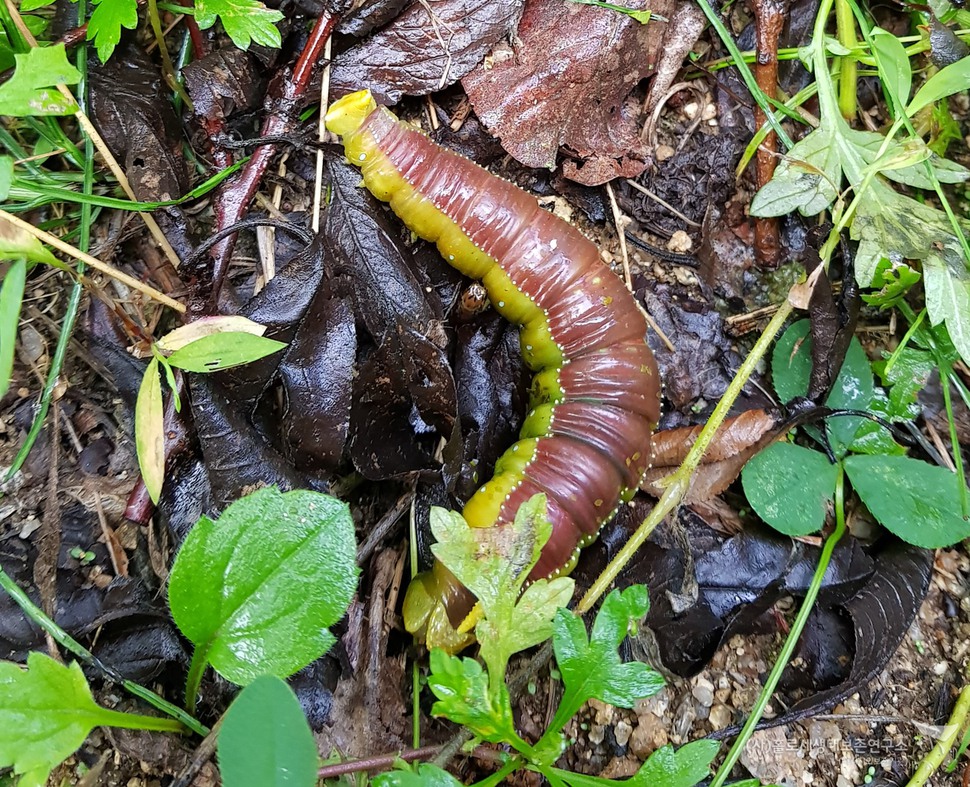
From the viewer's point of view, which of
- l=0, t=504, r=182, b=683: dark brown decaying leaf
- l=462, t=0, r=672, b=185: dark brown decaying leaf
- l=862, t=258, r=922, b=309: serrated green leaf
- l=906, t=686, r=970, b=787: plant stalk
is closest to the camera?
→ l=0, t=504, r=182, b=683: dark brown decaying leaf

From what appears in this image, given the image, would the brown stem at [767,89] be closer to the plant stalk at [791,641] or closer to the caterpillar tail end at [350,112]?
the plant stalk at [791,641]

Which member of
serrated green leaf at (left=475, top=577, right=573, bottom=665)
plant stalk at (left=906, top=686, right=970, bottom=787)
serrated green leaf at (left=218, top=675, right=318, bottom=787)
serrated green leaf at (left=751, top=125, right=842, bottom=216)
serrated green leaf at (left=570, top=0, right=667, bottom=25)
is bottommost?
plant stalk at (left=906, top=686, right=970, bottom=787)

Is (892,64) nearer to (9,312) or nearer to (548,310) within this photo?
(548,310)

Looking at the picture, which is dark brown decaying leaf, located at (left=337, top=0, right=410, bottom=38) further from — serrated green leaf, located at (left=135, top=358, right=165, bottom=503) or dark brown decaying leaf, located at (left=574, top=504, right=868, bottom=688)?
dark brown decaying leaf, located at (left=574, top=504, right=868, bottom=688)

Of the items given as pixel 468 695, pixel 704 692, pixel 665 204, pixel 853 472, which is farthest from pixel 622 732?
pixel 665 204

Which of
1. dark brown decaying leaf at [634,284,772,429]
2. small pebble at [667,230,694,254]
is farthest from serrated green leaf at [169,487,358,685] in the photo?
small pebble at [667,230,694,254]

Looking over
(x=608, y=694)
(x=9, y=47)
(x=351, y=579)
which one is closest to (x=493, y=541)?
(x=351, y=579)
